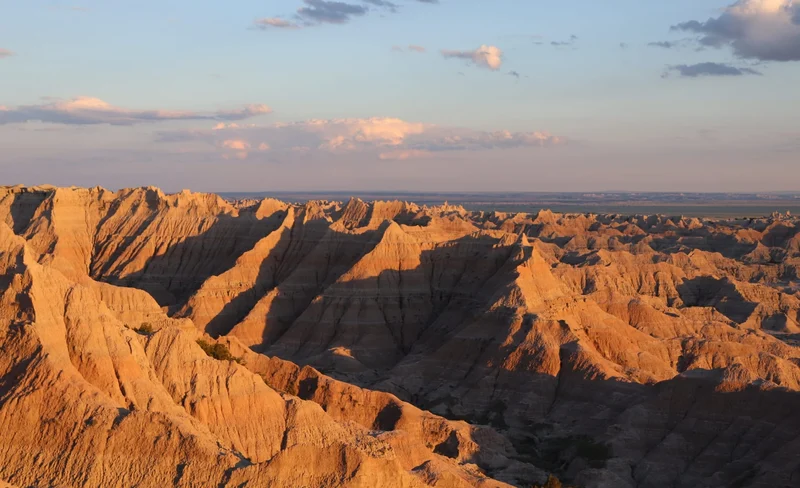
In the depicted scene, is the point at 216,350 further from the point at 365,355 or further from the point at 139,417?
the point at 139,417

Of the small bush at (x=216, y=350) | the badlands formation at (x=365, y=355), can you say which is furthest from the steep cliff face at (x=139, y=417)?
the small bush at (x=216, y=350)

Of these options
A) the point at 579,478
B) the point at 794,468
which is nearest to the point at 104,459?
the point at 579,478

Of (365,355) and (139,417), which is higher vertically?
(139,417)

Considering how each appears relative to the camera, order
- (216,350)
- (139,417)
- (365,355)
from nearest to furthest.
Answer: (139,417) → (216,350) → (365,355)

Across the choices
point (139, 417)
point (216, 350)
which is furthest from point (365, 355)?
point (139, 417)

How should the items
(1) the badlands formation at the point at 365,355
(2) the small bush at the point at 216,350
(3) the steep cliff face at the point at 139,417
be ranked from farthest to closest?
(2) the small bush at the point at 216,350
(1) the badlands formation at the point at 365,355
(3) the steep cliff face at the point at 139,417

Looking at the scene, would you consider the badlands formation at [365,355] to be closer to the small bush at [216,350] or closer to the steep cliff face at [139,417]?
the steep cliff face at [139,417]

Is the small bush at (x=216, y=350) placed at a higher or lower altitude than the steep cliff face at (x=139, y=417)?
lower

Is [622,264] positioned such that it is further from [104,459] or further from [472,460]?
[104,459]

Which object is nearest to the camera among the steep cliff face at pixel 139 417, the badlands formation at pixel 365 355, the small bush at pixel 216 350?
the steep cliff face at pixel 139 417
